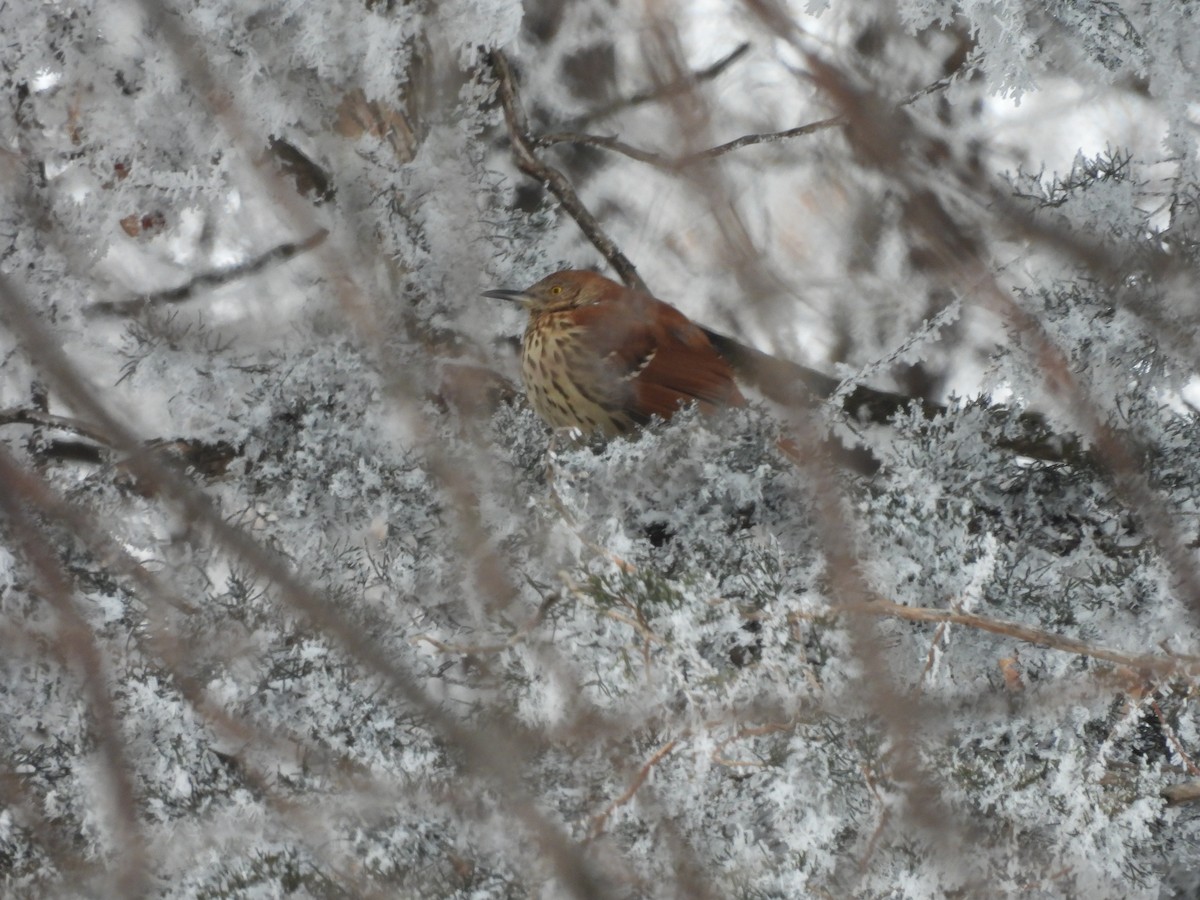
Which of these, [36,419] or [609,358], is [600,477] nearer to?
[609,358]

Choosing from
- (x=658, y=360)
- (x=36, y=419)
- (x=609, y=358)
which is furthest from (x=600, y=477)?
(x=36, y=419)

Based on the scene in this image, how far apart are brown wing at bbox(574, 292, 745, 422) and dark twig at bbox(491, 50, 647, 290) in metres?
0.09

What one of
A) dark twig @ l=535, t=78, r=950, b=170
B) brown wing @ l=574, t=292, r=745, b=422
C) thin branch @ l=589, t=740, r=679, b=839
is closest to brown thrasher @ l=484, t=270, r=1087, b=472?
brown wing @ l=574, t=292, r=745, b=422

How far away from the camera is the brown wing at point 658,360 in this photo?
63.6 inches

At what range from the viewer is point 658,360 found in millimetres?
Answer: 1646

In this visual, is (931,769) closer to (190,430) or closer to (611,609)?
(611,609)

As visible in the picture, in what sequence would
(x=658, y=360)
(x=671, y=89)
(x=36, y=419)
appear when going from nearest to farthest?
1. (x=671, y=89)
2. (x=36, y=419)
3. (x=658, y=360)

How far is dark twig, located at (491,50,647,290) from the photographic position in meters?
1.68

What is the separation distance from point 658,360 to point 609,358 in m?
0.18

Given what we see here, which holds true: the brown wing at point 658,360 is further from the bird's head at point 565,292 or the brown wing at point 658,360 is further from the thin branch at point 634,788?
the thin branch at point 634,788

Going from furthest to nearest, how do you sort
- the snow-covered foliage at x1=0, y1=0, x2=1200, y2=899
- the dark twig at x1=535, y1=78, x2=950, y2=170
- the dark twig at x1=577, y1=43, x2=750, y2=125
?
1. the dark twig at x1=535, y1=78, x2=950, y2=170
2. the snow-covered foliage at x1=0, y1=0, x2=1200, y2=899
3. the dark twig at x1=577, y1=43, x2=750, y2=125

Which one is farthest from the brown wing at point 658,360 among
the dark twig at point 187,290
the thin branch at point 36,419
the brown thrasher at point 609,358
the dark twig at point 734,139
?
the thin branch at point 36,419

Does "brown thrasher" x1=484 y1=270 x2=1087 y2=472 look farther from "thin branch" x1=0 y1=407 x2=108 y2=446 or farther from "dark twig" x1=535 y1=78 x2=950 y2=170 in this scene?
"thin branch" x1=0 y1=407 x2=108 y2=446

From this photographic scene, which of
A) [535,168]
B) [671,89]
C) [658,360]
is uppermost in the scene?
[535,168]
